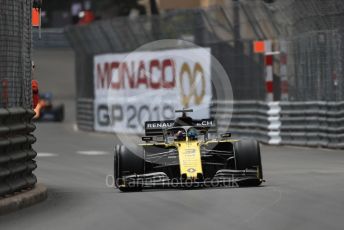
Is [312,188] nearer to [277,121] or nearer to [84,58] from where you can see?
[277,121]

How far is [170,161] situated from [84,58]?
78.1 ft

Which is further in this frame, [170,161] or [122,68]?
[122,68]

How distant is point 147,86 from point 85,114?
5539 mm

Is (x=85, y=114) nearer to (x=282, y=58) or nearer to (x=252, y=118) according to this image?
(x=252, y=118)

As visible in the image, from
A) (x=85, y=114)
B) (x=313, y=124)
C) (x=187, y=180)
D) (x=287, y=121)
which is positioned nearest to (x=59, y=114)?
(x=85, y=114)

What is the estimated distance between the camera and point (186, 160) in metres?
15.9

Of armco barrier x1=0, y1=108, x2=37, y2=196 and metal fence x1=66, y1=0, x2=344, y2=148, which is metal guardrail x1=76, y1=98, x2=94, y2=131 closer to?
metal fence x1=66, y1=0, x2=344, y2=148

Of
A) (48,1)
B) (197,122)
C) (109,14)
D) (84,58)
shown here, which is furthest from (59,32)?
(197,122)

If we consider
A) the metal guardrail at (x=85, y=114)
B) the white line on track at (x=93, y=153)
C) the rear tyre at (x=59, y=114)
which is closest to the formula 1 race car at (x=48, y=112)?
the rear tyre at (x=59, y=114)

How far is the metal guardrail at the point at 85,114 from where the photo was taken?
38.9 metres

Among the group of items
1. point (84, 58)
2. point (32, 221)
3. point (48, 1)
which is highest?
point (48, 1)

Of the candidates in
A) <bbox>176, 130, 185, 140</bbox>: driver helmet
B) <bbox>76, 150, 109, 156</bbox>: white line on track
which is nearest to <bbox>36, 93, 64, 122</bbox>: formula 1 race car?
<bbox>76, 150, 109, 156</bbox>: white line on track

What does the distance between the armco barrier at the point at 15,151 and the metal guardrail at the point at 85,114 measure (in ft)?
77.0

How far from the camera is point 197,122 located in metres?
16.5
